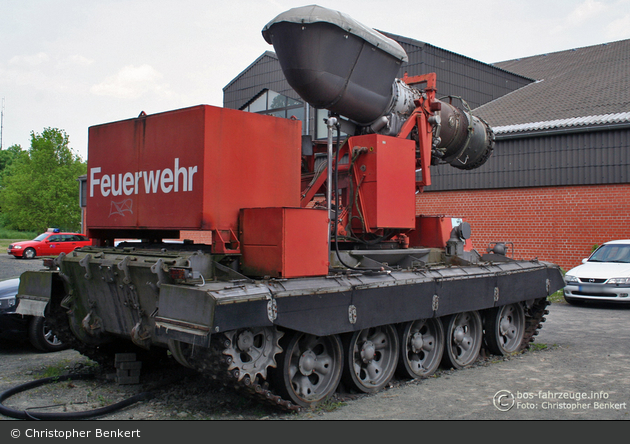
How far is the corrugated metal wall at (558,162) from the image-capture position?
17.0 m

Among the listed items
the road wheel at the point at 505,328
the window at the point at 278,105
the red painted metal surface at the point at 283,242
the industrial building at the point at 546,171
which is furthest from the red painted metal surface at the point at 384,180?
the window at the point at 278,105

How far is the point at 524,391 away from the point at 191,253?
388 centimetres

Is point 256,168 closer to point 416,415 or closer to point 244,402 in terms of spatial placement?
point 244,402

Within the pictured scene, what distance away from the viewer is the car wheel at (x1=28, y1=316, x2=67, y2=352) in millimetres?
8555

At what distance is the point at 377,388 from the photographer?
659 centimetres

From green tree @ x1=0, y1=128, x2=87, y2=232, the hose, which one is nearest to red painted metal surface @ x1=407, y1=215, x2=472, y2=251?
the hose

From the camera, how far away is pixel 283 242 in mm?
5613

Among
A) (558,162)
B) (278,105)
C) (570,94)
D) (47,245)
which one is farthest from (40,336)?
(47,245)

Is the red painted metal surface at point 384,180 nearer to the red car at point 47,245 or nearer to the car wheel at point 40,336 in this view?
the car wheel at point 40,336

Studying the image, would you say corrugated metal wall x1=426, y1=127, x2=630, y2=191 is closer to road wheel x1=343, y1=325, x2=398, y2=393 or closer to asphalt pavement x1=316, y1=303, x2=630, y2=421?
asphalt pavement x1=316, y1=303, x2=630, y2=421

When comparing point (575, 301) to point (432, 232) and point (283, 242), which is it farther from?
point (283, 242)

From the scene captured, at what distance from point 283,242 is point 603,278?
10741 millimetres

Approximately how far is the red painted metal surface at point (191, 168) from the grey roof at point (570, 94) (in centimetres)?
1388

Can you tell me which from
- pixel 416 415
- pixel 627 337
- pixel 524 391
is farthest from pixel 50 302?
pixel 627 337
